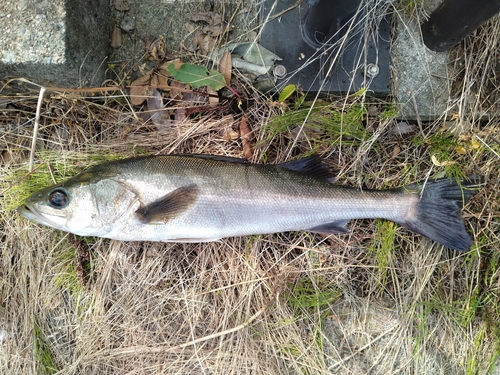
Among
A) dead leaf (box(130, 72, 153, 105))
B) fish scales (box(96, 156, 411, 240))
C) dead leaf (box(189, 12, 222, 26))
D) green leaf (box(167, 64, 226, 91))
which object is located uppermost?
dead leaf (box(189, 12, 222, 26))

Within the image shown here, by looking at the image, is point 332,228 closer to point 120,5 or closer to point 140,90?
point 140,90

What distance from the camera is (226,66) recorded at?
3137 mm

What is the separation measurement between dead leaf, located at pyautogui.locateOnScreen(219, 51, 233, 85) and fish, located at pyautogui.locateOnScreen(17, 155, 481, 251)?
0.76m

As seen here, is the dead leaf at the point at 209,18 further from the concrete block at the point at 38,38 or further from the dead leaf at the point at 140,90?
the concrete block at the point at 38,38

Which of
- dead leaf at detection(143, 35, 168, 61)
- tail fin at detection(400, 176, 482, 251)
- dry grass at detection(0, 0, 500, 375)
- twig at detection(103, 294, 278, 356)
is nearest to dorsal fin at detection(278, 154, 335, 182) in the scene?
dry grass at detection(0, 0, 500, 375)

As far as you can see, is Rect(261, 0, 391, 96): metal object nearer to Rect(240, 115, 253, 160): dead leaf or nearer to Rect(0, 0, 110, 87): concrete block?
Rect(240, 115, 253, 160): dead leaf

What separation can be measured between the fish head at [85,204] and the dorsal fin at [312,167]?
120 centimetres

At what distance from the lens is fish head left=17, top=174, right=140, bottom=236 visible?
2672 millimetres

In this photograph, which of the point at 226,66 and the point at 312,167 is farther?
the point at 226,66

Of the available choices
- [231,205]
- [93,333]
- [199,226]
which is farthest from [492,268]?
[93,333]

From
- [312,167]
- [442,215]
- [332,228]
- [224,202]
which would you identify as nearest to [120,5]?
[224,202]

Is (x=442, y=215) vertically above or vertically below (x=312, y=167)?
below

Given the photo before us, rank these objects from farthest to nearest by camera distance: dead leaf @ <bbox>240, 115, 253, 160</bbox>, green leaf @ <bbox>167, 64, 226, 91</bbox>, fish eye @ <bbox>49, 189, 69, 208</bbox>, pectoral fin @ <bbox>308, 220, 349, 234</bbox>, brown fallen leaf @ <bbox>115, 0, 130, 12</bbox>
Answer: brown fallen leaf @ <bbox>115, 0, 130, 12</bbox>
dead leaf @ <bbox>240, 115, 253, 160</bbox>
green leaf @ <bbox>167, 64, 226, 91</bbox>
pectoral fin @ <bbox>308, 220, 349, 234</bbox>
fish eye @ <bbox>49, 189, 69, 208</bbox>

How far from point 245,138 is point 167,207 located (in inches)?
36.1
